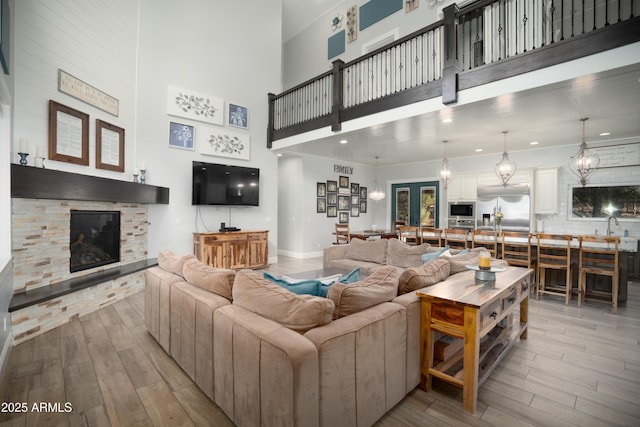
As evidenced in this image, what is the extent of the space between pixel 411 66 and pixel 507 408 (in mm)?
4704

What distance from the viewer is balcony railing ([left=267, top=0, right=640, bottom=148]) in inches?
129

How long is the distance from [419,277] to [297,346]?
1.39 meters

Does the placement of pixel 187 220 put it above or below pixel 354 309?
above

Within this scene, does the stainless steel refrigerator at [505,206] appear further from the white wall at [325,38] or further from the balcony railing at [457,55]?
the white wall at [325,38]

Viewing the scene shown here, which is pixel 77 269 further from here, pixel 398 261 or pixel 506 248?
pixel 506 248

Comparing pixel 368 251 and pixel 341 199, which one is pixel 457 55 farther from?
pixel 341 199

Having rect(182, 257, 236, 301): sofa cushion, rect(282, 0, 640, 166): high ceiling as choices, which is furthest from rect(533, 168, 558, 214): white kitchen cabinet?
rect(182, 257, 236, 301): sofa cushion

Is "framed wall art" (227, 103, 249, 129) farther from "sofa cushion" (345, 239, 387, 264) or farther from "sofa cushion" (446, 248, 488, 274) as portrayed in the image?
"sofa cushion" (446, 248, 488, 274)

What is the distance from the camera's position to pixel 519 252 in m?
5.04

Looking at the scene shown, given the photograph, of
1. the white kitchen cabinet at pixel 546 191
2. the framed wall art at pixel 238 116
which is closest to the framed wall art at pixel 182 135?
the framed wall art at pixel 238 116

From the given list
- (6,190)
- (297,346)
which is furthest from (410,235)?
(6,190)

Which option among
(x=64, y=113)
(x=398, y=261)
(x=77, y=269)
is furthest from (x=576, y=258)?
(x=64, y=113)

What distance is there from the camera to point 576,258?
15.4 ft

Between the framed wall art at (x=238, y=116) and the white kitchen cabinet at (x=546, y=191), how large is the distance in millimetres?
6873
